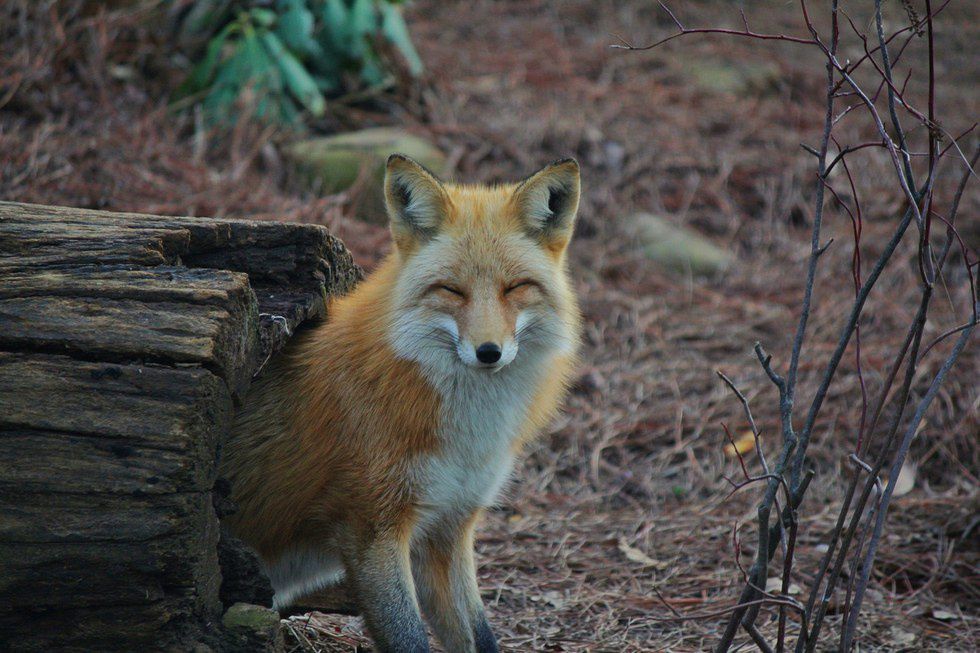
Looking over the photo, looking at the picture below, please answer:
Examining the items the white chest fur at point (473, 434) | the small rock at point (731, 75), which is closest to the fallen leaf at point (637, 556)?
the white chest fur at point (473, 434)

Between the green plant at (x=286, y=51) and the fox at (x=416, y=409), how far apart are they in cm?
452

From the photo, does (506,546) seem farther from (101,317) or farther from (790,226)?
(790,226)

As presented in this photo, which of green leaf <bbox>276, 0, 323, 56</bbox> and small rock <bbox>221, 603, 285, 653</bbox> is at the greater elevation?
green leaf <bbox>276, 0, 323, 56</bbox>

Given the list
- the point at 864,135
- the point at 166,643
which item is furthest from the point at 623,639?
the point at 864,135

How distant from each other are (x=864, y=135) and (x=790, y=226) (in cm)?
191

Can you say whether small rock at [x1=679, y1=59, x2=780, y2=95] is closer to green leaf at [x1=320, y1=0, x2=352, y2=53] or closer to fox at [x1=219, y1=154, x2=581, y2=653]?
green leaf at [x1=320, y1=0, x2=352, y2=53]

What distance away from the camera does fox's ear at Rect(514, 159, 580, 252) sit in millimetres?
3391

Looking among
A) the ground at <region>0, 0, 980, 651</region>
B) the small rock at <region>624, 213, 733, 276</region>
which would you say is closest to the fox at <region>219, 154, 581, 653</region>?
the ground at <region>0, 0, 980, 651</region>

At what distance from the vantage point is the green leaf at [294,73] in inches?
296

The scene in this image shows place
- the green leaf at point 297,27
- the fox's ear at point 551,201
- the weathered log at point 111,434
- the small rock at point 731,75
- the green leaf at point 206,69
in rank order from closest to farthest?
the weathered log at point 111,434, the fox's ear at point 551,201, the green leaf at point 206,69, the green leaf at point 297,27, the small rock at point 731,75

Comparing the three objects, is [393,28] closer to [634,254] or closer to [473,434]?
[634,254]

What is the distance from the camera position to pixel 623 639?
3.74 metres

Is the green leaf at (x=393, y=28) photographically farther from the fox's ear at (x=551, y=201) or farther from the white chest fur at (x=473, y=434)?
the white chest fur at (x=473, y=434)

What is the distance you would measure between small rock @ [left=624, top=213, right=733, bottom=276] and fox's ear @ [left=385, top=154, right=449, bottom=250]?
4.67m
